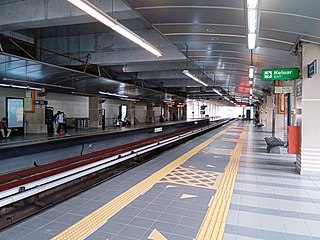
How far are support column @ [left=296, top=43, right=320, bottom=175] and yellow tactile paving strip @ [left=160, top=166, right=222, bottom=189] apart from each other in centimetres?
234

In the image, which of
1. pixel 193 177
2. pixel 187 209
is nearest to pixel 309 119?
pixel 193 177

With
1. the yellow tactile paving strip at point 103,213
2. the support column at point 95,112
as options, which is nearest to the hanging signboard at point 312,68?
the yellow tactile paving strip at point 103,213

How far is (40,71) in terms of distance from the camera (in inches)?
444

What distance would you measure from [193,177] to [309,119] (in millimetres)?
3391

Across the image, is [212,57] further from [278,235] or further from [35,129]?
[35,129]

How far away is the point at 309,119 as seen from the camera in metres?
6.66

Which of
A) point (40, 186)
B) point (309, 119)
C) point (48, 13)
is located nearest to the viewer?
point (40, 186)

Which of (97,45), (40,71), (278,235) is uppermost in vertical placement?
(97,45)

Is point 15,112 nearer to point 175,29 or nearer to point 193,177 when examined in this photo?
point 175,29

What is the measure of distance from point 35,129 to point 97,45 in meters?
7.85

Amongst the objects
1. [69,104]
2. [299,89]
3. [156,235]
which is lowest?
[156,235]

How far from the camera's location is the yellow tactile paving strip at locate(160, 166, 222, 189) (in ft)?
18.5

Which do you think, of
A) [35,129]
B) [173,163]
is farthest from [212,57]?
[35,129]

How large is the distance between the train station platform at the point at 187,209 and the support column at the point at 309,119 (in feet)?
1.48
